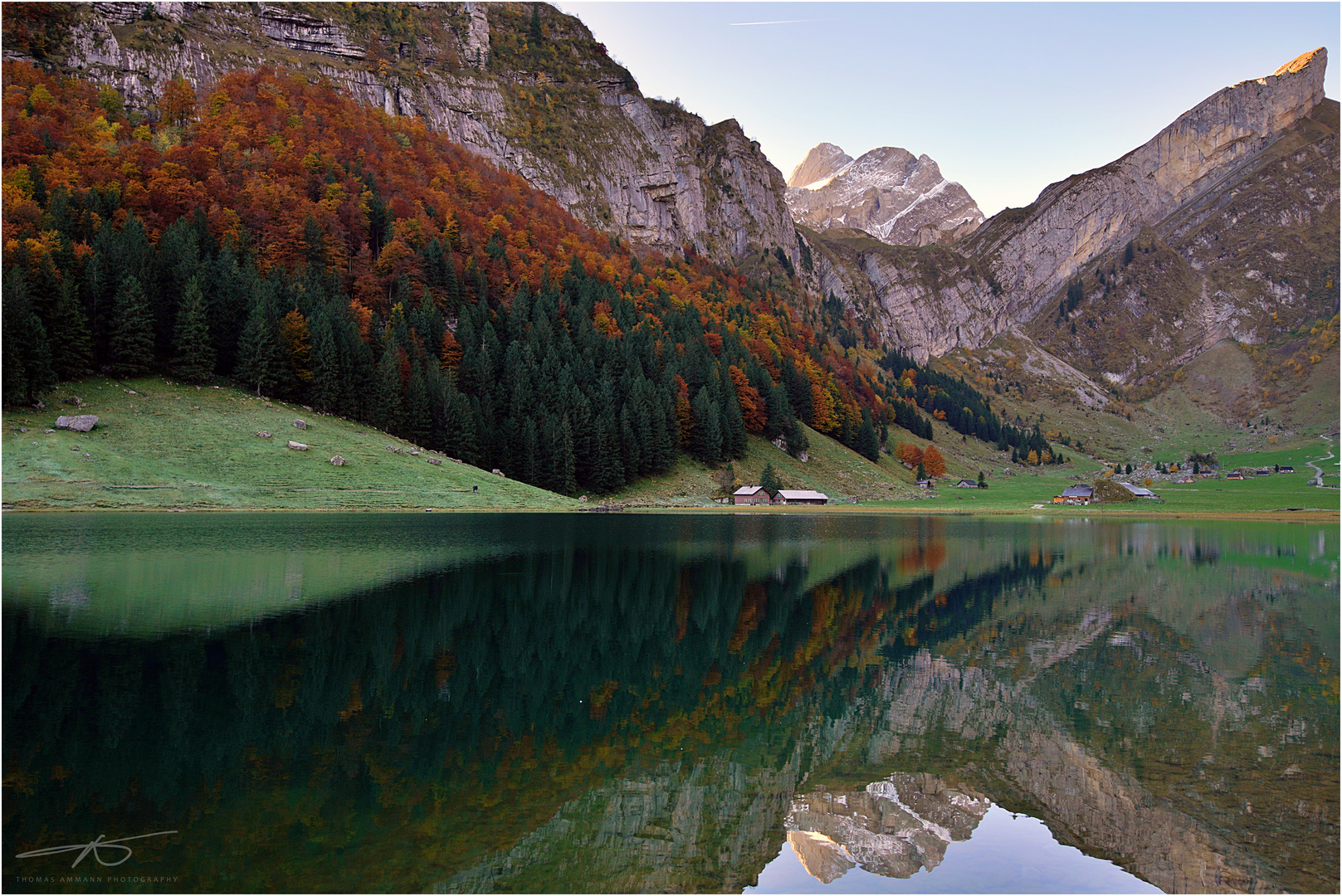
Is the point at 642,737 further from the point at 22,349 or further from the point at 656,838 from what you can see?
the point at 22,349

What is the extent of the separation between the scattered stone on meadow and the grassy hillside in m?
0.76

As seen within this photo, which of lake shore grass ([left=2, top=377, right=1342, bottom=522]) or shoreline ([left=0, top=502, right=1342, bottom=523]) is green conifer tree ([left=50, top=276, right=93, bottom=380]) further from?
shoreline ([left=0, top=502, right=1342, bottom=523])

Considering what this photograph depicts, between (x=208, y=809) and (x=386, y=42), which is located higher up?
(x=386, y=42)

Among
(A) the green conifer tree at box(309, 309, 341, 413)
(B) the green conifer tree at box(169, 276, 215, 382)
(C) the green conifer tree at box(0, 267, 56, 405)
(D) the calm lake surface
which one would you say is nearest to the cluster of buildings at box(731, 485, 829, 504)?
(A) the green conifer tree at box(309, 309, 341, 413)

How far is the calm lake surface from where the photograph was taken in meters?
10.3

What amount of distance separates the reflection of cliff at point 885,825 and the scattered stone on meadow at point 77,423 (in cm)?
6850

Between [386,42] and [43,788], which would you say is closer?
[43,788]

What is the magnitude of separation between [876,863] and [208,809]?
957 centimetres

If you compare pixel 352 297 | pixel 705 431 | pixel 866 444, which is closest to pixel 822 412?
pixel 866 444

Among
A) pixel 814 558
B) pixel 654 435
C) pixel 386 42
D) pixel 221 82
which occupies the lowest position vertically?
pixel 814 558

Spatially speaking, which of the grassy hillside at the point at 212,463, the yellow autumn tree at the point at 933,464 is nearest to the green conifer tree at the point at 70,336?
the grassy hillside at the point at 212,463

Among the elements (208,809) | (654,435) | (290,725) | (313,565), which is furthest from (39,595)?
(654,435)

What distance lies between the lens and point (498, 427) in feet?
294

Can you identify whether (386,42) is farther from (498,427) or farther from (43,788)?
(43,788)
